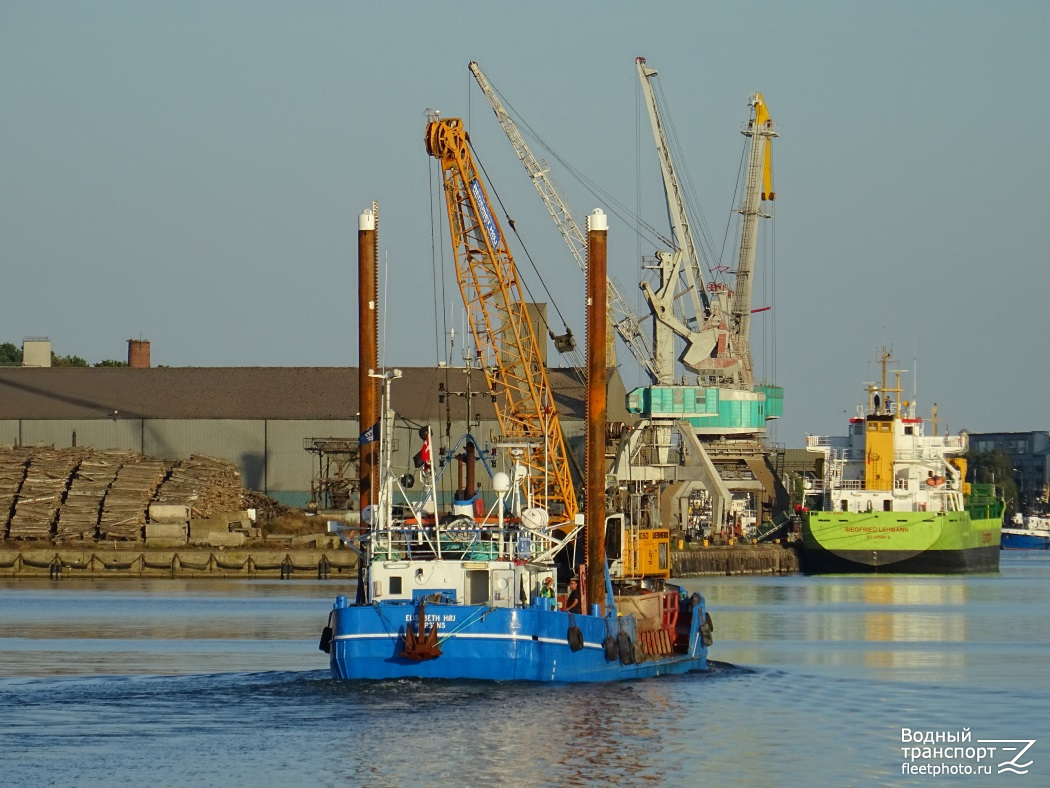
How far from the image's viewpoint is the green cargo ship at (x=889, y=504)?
110 metres

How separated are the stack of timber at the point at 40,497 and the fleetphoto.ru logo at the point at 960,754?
241 feet

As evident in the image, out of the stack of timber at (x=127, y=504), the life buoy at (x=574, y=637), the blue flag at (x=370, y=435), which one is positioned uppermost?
the blue flag at (x=370, y=435)

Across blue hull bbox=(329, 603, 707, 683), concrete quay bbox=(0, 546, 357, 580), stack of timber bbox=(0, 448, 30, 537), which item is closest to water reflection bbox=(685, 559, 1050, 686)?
blue hull bbox=(329, 603, 707, 683)

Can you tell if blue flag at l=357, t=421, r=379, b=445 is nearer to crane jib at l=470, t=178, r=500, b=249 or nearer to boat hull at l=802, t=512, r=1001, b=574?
crane jib at l=470, t=178, r=500, b=249

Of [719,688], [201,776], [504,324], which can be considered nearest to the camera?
[201,776]

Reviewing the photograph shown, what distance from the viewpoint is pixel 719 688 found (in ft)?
148

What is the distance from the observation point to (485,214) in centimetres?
7400

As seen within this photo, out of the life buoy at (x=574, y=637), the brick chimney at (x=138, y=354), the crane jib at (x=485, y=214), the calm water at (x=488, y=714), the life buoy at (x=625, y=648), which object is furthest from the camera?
the brick chimney at (x=138, y=354)

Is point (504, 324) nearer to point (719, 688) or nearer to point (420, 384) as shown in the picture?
point (719, 688)

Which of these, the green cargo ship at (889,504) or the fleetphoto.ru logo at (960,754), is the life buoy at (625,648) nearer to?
the fleetphoto.ru logo at (960,754)

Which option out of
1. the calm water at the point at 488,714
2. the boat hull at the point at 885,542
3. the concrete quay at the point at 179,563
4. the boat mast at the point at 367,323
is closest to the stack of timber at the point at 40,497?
the concrete quay at the point at 179,563

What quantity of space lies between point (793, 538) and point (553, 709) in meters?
94.8

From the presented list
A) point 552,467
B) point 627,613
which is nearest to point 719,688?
point 627,613

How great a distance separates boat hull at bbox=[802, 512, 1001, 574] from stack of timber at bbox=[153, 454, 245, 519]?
34.8 m
